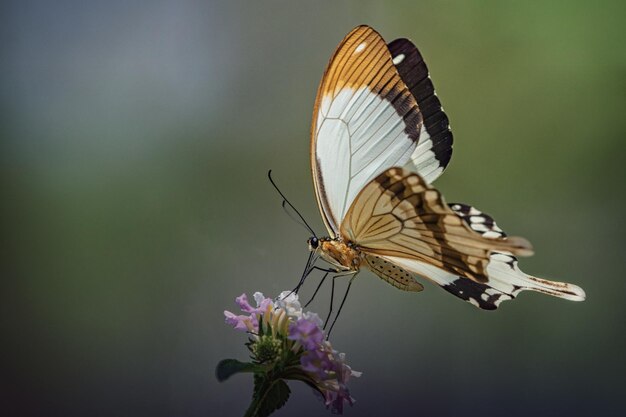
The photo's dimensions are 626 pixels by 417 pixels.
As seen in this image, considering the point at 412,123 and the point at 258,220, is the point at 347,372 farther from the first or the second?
the point at 258,220

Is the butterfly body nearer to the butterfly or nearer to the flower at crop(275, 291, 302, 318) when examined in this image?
the butterfly

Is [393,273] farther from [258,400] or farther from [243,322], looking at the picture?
[258,400]

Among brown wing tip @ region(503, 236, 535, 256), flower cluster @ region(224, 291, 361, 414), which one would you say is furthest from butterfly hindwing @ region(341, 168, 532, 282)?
flower cluster @ region(224, 291, 361, 414)

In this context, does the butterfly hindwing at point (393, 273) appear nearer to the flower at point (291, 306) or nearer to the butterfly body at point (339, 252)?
the butterfly body at point (339, 252)

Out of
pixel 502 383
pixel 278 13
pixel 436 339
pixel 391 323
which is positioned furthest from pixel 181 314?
pixel 278 13

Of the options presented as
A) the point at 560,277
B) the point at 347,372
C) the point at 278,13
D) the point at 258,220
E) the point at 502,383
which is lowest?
the point at 347,372

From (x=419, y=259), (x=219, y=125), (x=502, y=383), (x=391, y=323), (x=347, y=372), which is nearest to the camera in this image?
(x=347, y=372)

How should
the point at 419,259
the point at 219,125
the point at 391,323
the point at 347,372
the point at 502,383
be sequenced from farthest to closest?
the point at 219,125 → the point at 391,323 → the point at 502,383 → the point at 419,259 → the point at 347,372
